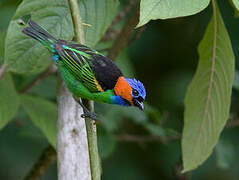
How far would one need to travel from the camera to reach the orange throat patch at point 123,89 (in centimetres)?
205

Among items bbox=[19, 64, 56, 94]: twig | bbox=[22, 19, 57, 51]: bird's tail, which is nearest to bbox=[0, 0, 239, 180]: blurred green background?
bbox=[19, 64, 56, 94]: twig

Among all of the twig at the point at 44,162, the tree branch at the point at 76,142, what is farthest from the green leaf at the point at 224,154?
the tree branch at the point at 76,142

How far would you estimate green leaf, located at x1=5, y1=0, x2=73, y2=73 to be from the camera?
6.96 ft

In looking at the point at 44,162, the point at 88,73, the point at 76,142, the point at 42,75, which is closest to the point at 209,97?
the point at 88,73

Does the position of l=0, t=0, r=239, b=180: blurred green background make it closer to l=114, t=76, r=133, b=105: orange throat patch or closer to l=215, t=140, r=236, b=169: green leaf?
l=215, t=140, r=236, b=169: green leaf

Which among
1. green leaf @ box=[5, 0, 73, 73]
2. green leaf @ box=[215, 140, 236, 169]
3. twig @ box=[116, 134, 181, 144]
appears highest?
green leaf @ box=[5, 0, 73, 73]

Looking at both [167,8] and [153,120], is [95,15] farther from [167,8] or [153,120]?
[153,120]

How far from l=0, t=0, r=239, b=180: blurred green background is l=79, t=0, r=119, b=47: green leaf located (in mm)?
1146

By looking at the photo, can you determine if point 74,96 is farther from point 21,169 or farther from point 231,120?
point 21,169

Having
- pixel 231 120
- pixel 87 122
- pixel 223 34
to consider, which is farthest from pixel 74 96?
pixel 231 120

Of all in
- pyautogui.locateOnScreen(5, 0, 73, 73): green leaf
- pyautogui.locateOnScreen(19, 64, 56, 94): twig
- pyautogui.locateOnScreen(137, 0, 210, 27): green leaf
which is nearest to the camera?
pyautogui.locateOnScreen(137, 0, 210, 27): green leaf

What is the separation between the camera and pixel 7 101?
7.98 ft

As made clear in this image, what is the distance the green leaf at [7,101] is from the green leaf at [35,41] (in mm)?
319

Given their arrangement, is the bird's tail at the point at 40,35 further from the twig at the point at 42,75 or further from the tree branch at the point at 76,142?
the twig at the point at 42,75
